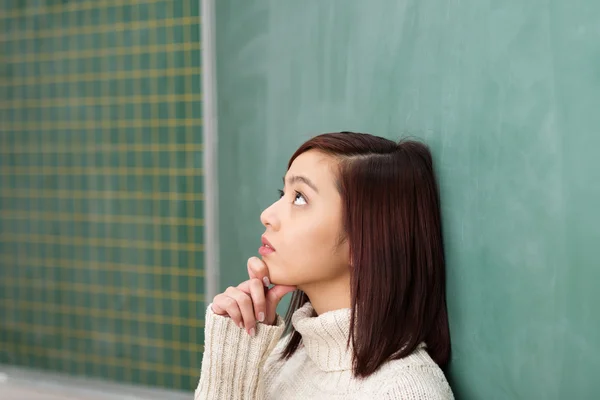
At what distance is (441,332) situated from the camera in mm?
888

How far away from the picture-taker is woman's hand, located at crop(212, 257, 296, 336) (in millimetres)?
987

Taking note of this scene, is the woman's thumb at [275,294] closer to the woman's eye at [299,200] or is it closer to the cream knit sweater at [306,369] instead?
the cream knit sweater at [306,369]

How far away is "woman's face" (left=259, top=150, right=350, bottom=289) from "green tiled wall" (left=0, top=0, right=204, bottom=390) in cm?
108

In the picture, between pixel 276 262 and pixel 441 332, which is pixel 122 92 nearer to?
pixel 276 262

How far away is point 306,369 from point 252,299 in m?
0.13

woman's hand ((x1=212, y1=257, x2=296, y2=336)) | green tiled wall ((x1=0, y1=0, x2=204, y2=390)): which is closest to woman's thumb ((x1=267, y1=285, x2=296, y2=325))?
woman's hand ((x1=212, y1=257, x2=296, y2=336))

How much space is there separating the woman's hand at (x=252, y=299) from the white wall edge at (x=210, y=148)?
2.44ft

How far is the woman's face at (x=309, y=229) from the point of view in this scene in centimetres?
90

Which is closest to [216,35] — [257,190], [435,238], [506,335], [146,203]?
[257,190]

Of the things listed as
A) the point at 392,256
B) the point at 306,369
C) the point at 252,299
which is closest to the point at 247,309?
the point at 252,299

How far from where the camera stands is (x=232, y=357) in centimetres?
101

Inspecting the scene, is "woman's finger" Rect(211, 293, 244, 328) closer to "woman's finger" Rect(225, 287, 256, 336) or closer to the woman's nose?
"woman's finger" Rect(225, 287, 256, 336)

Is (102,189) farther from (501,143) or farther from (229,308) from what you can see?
(501,143)

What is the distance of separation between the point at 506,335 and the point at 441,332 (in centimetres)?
18
